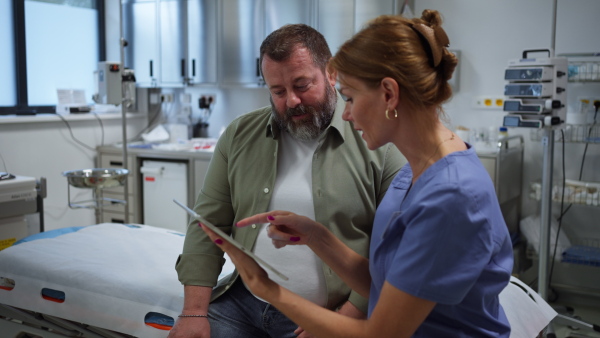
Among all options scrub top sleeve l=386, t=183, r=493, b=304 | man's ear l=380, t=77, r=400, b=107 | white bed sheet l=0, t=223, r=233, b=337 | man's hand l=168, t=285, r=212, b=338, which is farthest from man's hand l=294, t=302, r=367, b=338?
man's ear l=380, t=77, r=400, b=107

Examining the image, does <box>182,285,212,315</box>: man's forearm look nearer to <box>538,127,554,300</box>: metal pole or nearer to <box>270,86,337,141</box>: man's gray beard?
<box>270,86,337,141</box>: man's gray beard

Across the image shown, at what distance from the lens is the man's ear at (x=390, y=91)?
1146 millimetres

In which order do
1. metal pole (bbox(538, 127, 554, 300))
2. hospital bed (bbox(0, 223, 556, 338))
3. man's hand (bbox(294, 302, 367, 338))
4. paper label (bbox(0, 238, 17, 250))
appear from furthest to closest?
metal pole (bbox(538, 127, 554, 300))
paper label (bbox(0, 238, 17, 250))
hospital bed (bbox(0, 223, 556, 338))
man's hand (bbox(294, 302, 367, 338))

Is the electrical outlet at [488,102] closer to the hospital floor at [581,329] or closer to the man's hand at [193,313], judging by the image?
the hospital floor at [581,329]

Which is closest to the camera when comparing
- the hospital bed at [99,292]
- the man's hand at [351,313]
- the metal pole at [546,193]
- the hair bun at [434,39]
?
the hair bun at [434,39]

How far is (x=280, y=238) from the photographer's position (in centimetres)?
141

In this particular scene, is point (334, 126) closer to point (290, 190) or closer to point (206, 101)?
point (290, 190)

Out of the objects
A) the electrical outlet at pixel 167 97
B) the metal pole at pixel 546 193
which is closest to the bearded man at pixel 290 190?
the metal pole at pixel 546 193

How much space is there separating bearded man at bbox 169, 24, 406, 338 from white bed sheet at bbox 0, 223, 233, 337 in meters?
0.16

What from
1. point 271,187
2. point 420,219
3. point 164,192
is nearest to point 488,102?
point 164,192

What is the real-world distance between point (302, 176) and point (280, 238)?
15.0 inches

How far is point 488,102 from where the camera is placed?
13.1ft

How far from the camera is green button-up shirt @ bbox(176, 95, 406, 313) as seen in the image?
66.5 inches

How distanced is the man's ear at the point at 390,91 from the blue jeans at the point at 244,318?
31.6 inches
